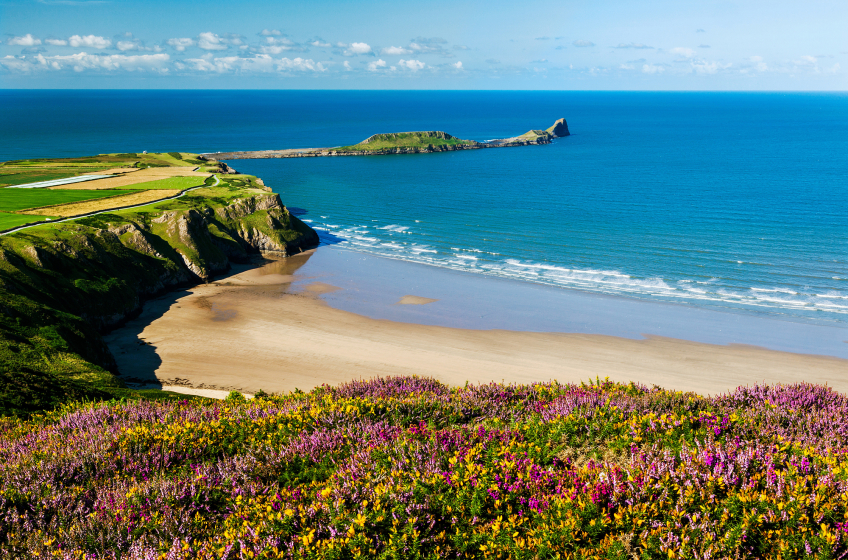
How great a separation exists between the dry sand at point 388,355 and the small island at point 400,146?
97.1 meters

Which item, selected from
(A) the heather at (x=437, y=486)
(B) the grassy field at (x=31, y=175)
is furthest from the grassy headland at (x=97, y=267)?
(B) the grassy field at (x=31, y=175)

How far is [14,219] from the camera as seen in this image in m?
38.1

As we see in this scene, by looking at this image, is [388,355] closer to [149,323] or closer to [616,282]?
[149,323]

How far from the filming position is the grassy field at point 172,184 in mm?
57469

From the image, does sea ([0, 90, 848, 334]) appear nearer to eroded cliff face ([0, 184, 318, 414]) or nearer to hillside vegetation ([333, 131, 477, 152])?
hillside vegetation ([333, 131, 477, 152])

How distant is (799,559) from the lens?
5730 millimetres

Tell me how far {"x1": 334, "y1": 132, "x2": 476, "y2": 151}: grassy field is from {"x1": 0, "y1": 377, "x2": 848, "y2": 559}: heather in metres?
130

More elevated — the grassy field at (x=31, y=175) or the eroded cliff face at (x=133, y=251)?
the grassy field at (x=31, y=175)

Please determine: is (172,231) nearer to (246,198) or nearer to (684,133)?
(246,198)

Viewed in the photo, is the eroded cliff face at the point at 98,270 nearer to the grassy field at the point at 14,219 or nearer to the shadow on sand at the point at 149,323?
the shadow on sand at the point at 149,323

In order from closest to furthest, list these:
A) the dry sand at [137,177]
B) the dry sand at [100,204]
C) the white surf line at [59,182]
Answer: the dry sand at [100,204] < the white surf line at [59,182] < the dry sand at [137,177]

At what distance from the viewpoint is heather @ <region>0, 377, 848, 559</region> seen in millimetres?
6109

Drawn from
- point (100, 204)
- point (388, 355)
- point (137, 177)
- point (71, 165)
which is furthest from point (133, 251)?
point (71, 165)

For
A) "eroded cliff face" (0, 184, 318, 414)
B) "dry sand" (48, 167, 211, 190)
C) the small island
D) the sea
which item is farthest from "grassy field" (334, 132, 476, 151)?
"eroded cliff face" (0, 184, 318, 414)
